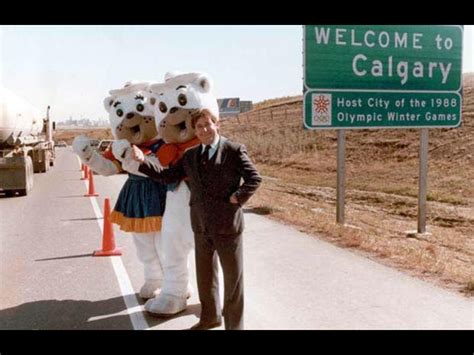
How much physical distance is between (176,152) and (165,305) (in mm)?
1376

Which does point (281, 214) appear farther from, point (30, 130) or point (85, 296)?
point (30, 130)

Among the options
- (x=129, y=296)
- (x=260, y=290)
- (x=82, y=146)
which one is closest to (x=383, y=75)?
(x=260, y=290)

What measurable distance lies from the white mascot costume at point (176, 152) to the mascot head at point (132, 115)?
0.23m

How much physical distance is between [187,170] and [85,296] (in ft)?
7.24

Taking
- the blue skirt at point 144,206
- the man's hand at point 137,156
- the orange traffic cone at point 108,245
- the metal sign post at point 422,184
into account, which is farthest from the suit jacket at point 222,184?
the metal sign post at point 422,184

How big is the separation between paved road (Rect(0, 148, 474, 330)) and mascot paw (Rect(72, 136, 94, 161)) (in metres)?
1.51

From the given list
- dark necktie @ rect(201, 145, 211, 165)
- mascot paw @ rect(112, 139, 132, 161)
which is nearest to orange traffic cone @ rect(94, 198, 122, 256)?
mascot paw @ rect(112, 139, 132, 161)

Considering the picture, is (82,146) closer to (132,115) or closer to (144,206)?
(132,115)

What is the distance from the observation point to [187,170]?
14.9 feet

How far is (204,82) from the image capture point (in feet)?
16.2
